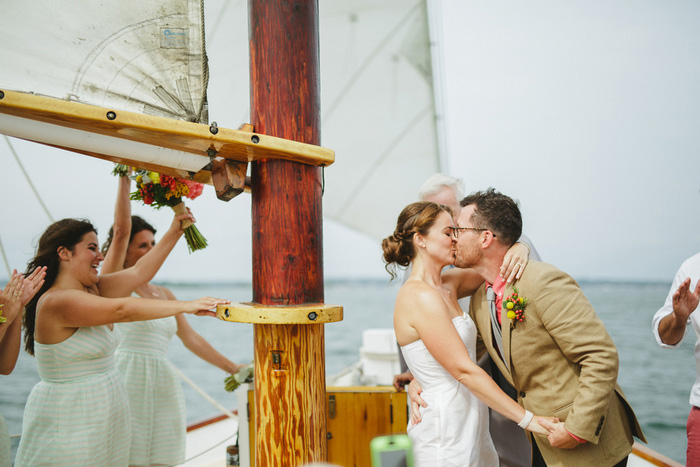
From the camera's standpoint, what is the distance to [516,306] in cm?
204

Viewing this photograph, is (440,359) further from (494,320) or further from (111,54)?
(111,54)

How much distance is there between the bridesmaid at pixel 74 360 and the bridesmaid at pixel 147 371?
51 centimetres

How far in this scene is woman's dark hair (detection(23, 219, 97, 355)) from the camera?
2488 mm

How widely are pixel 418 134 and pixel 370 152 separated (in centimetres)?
72

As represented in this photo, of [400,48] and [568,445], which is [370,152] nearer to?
[400,48]

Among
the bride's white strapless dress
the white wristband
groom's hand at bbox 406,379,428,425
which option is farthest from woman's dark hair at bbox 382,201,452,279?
the white wristband

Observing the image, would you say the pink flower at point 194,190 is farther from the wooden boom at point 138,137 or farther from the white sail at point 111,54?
the white sail at point 111,54

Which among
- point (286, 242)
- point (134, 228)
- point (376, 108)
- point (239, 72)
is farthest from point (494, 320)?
point (376, 108)

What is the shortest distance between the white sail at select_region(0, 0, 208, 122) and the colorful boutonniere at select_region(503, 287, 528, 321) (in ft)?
4.62

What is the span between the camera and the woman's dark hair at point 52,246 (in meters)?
2.49

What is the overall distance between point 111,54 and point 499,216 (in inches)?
67.0

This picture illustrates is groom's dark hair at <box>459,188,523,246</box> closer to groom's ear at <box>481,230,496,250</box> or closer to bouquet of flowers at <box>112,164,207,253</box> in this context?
groom's ear at <box>481,230,496,250</box>

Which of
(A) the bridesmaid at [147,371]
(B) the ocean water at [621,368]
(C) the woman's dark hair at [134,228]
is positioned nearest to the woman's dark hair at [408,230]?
(A) the bridesmaid at [147,371]

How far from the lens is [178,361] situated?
27.7 meters
